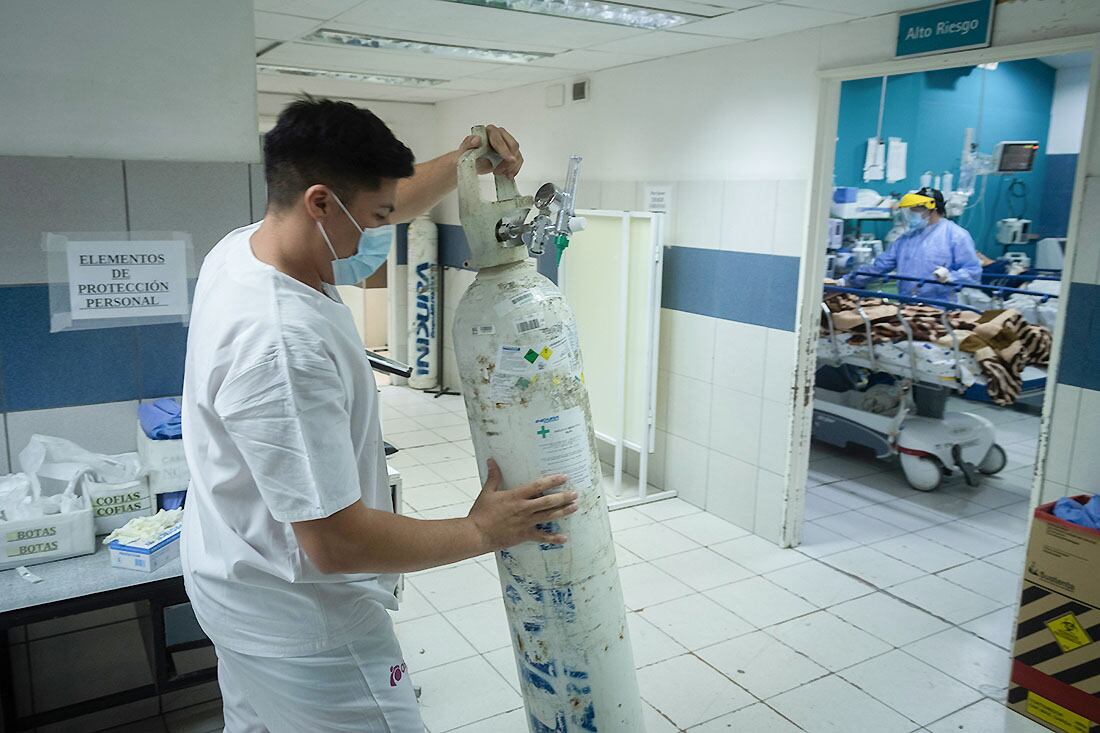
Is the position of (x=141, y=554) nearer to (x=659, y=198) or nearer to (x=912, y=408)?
(x=659, y=198)

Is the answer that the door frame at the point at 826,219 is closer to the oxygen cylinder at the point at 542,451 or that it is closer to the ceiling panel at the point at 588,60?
the ceiling panel at the point at 588,60

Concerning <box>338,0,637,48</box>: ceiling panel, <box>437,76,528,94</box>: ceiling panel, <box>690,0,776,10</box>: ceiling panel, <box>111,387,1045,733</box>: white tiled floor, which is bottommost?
<box>111,387,1045,733</box>: white tiled floor

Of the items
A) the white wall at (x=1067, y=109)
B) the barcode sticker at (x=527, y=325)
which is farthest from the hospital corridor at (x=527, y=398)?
the white wall at (x=1067, y=109)

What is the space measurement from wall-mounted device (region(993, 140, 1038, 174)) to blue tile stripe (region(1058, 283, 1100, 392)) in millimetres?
5526

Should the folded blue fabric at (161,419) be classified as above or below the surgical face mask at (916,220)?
below

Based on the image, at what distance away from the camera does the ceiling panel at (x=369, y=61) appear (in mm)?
4498

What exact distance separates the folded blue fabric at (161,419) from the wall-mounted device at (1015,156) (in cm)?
764

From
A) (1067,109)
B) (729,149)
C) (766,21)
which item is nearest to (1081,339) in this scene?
(766,21)

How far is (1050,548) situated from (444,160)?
2279 mm

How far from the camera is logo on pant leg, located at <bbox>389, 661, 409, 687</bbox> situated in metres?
1.48

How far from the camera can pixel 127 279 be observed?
7.95 feet

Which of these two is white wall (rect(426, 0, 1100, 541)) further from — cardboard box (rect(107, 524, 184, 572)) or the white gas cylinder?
cardboard box (rect(107, 524, 184, 572))

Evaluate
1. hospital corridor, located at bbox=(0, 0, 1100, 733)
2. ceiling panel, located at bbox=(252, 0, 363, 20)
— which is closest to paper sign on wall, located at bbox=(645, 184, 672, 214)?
hospital corridor, located at bbox=(0, 0, 1100, 733)

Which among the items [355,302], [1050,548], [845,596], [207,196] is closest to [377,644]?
[207,196]
